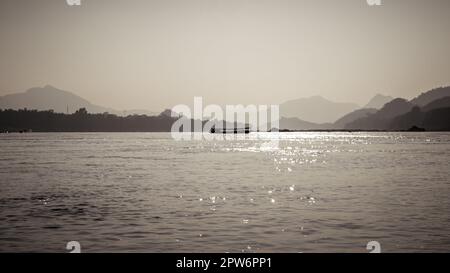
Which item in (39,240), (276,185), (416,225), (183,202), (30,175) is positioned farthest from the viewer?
(30,175)

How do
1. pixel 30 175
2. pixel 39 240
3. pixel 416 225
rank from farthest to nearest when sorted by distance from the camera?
1. pixel 30 175
2. pixel 416 225
3. pixel 39 240

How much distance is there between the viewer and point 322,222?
24625mm

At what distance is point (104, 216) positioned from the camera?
26609mm

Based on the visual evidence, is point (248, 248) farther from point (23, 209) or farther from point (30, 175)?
point (30, 175)

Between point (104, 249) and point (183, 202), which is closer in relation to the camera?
point (104, 249)

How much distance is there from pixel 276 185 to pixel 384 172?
19859 millimetres

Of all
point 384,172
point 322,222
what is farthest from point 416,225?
point 384,172

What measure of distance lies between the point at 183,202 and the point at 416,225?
15568 mm
